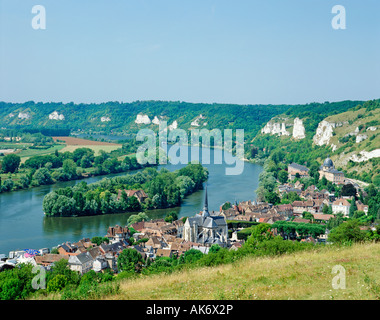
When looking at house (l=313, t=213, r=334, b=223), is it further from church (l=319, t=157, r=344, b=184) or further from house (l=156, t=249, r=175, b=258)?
church (l=319, t=157, r=344, b=184)

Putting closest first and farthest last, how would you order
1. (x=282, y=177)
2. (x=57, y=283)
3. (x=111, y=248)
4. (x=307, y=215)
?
(x=57, y=283) < (x=111, y=248) < (x=307, y=215) < (x=282, y=177)

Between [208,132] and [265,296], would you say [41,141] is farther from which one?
[265,296]

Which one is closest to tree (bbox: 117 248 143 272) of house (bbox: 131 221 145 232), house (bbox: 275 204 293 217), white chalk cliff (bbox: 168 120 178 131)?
house (bbox: 131 221 145 232)

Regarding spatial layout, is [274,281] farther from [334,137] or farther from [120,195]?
[334,137]

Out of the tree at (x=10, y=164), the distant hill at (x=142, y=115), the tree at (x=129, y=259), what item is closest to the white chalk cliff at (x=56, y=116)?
the distant hill at (x=142, y=115)

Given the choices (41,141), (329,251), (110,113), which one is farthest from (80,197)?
(110,113)

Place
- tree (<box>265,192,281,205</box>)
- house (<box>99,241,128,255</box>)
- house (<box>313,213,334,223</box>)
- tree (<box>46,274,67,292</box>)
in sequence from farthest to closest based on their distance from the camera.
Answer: tree (<box>265,192,281,205</box>), house (<box>313,213,334,223</box>), house (<box>99,241,128,255</box>), tree (<box>46,274,67,292</box>)

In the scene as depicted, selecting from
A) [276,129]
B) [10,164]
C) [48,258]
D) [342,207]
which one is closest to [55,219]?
[48,258]
